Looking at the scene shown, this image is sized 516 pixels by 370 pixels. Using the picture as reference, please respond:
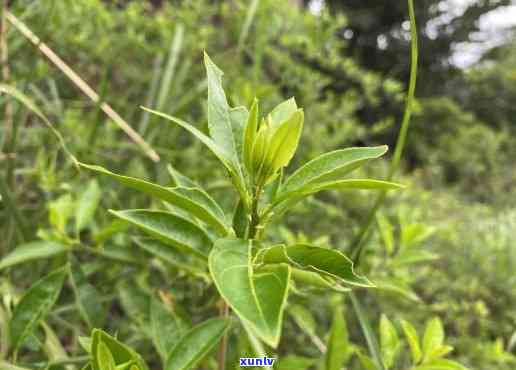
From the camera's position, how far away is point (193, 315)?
59 centimetres

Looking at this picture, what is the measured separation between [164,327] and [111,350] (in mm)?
131

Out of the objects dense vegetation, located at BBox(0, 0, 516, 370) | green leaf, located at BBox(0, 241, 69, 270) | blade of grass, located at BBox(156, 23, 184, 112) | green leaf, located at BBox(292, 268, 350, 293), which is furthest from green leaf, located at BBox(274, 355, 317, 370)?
blade of grass, located at BBox(156, 23, 184, 112)

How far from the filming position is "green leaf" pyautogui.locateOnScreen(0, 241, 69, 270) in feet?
1.66

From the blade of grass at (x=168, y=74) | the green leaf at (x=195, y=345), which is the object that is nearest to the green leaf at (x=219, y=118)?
the green leaf at (x=195, y=345)

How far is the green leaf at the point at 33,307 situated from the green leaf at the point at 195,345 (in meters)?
0.13

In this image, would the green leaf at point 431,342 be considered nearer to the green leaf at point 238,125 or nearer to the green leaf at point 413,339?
the green leaf at point 413,339

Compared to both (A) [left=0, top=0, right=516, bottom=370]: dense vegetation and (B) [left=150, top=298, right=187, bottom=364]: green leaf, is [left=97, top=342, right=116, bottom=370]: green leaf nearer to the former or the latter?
(A) [left=0, top=0, right=516, bottom=370]: dense vegetation

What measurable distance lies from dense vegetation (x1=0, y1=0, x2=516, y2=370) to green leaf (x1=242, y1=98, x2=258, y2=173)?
0.12 feet

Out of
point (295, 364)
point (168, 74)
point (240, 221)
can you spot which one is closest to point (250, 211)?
point (240, 221)

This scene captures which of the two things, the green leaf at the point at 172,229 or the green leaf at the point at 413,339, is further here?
the green leaf at the point at 413,339

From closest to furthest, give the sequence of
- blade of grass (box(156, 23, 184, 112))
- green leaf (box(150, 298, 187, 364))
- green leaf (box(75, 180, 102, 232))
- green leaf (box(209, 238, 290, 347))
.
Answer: green leaf (box(209, 238, 290, 347)), green leaf (box(150, 298, 187, 364)), green leaf (box(75, 180, 102, 232)), blade of grass (box(156, 23, 184, 112))

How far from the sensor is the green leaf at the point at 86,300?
1.64 ft

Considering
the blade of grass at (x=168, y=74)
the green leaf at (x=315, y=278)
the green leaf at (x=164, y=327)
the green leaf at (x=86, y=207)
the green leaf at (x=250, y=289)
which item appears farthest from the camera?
the blade of grass at (x=168, y=74)

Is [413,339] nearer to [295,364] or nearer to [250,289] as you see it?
[295,364]
